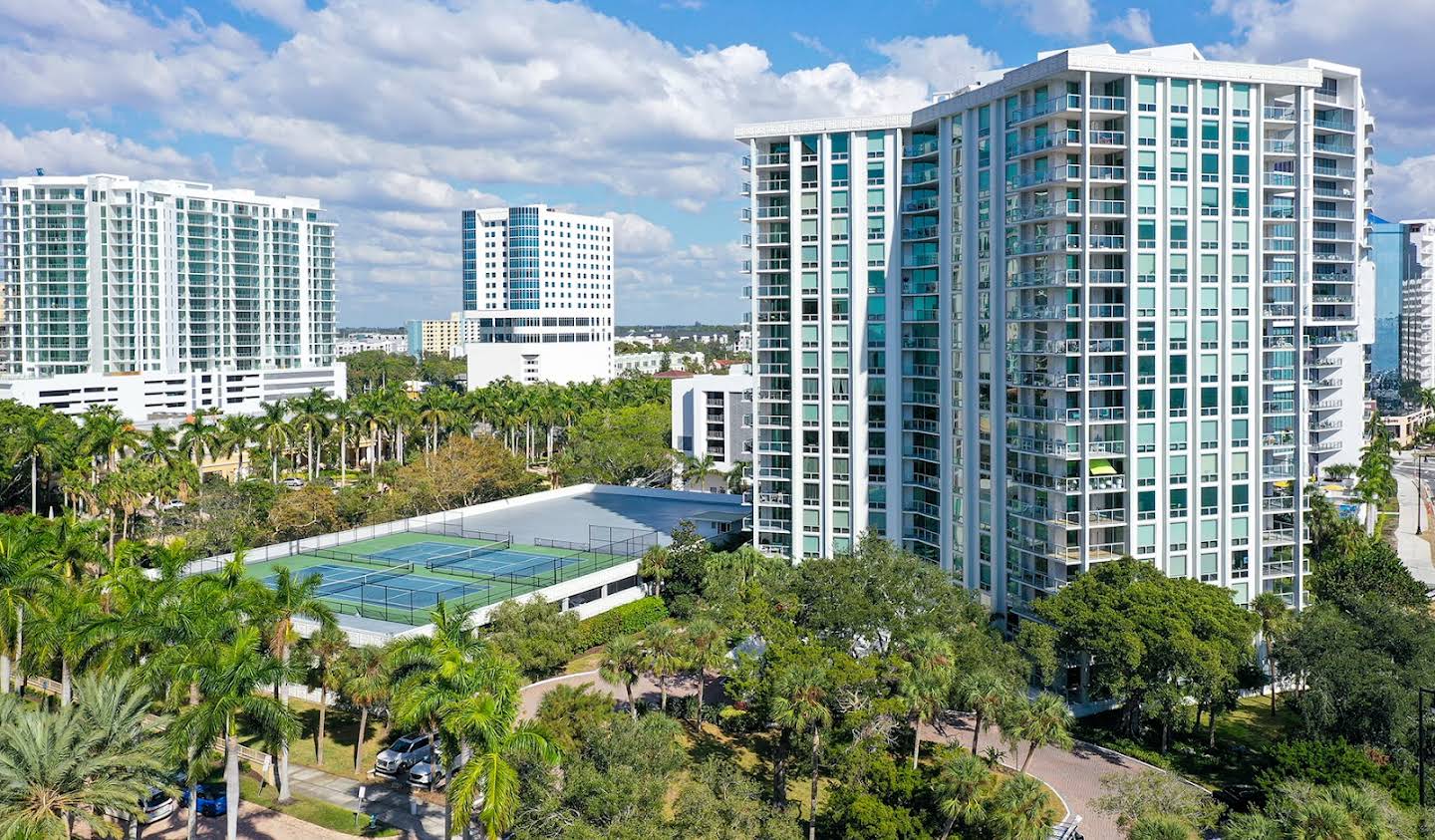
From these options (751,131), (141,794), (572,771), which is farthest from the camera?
(751,131)

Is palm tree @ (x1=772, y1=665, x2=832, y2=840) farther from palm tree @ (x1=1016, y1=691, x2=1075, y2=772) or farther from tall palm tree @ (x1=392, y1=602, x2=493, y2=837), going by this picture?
tall palm tree @ (x1=392, y1=602, x2=493, y2=837)

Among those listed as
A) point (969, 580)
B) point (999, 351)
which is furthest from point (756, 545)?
point (999, 351)

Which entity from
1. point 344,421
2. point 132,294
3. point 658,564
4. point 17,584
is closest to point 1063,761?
point 658,564

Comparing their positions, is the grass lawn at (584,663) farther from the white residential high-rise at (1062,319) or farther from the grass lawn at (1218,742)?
the grass lawn at (1218,742)

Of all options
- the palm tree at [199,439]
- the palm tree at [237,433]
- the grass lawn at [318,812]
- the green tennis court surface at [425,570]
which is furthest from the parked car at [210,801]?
the palm tree at [237,433]

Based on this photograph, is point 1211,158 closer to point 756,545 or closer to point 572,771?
point 756,545
